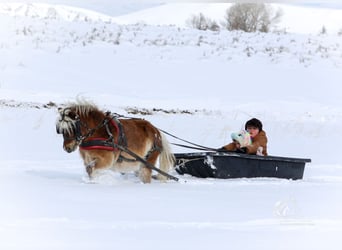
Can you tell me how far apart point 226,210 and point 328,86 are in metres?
18.5

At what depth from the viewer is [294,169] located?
8820 mm

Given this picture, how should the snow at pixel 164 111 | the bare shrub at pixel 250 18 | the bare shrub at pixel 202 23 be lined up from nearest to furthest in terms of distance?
the snow at pixel 164 111 < the bare shrub at pixel 202 23 < the bare shrub at pixel 250 18

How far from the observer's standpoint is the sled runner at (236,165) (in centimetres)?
833

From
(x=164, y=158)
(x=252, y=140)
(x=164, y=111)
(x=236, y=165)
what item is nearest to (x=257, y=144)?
(x=252, y=140)

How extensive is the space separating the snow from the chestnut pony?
269 mm

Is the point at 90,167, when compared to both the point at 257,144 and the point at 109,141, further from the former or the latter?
the point at 257,144

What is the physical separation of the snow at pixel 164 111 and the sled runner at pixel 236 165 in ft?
0.56

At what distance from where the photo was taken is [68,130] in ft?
23.8

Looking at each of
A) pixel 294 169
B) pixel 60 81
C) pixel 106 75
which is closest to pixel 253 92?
pixel 106 75

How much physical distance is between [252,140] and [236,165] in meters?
0.68

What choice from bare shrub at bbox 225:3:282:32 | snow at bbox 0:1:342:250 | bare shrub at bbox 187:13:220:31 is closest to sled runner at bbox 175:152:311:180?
snow at bbox 0:1:342:250

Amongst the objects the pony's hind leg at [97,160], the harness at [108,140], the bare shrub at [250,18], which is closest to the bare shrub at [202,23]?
the bare shrub at [250,18]

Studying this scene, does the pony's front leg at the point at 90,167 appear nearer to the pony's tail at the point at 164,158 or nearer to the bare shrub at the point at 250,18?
the pony's tail at the point at 164,158

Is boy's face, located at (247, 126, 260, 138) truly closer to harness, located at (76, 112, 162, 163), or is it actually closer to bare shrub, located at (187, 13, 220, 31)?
harness, located at (76, 112, 162, 163)
